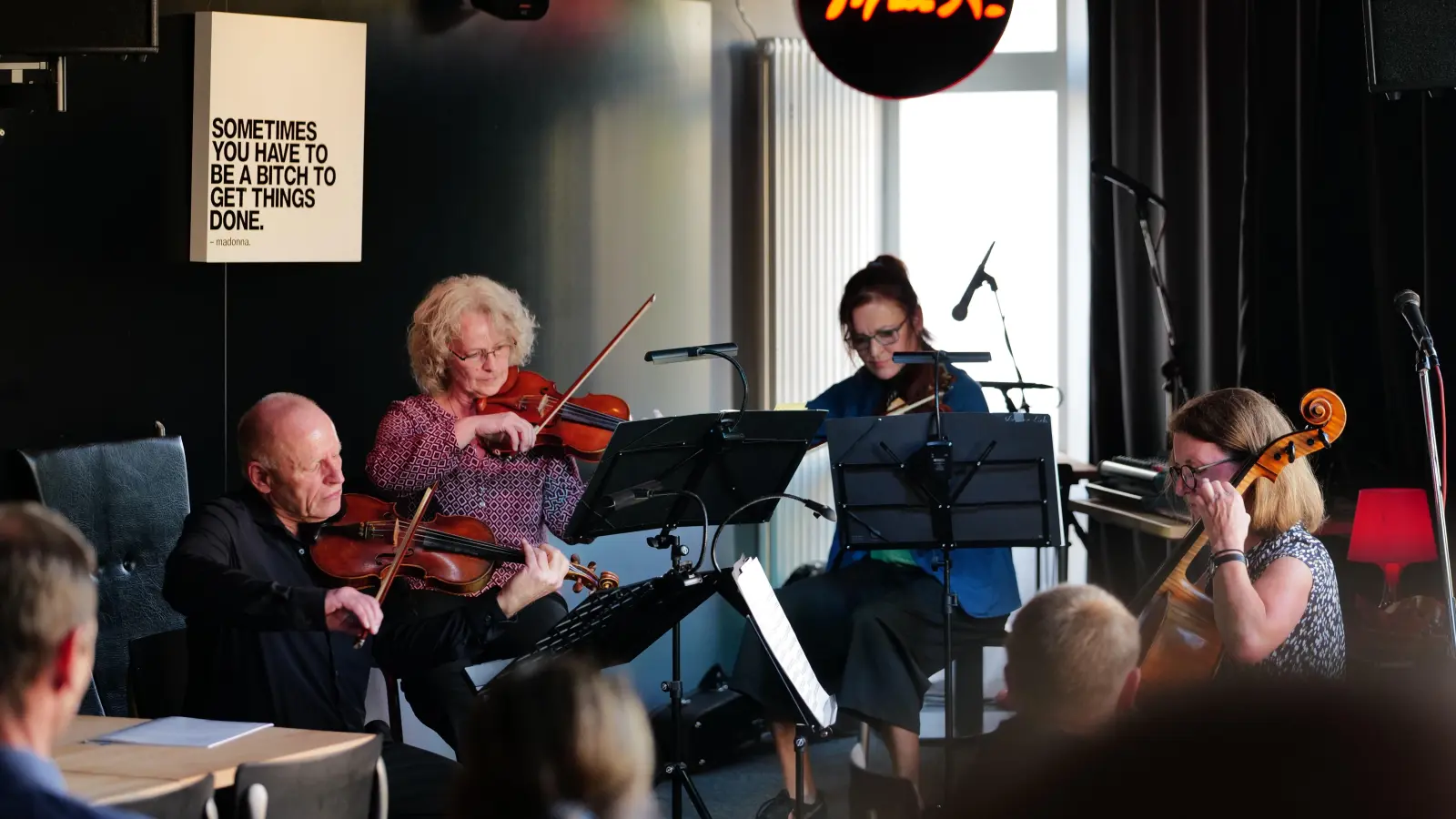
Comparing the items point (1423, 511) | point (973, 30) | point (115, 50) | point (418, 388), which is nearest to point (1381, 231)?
point (1423, 511)

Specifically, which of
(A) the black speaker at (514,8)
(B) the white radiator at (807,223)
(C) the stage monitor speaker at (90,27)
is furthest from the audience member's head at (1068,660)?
(B) the white radiator at (807,223)

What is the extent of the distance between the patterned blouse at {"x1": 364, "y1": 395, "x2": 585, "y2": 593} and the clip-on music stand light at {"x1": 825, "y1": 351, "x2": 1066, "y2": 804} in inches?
30.9

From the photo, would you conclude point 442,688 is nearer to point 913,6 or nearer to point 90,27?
point 90,27

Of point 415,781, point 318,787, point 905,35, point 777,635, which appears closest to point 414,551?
point 415,781

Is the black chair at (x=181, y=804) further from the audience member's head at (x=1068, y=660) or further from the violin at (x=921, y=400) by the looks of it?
the violin at (x=921, y=400)

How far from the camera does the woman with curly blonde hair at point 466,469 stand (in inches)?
127

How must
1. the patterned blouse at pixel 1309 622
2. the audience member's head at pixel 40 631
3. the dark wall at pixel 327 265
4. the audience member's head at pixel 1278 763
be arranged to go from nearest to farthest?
the audience member's head at pixel 1278 763, the audience member's head at pixel 40 631, the patterned blouse at pixel 1309 622, the dark wall at pixel 327 265

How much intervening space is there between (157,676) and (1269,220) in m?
3.23

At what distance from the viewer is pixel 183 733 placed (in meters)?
2.13

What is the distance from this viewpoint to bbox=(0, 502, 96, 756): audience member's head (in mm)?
1388

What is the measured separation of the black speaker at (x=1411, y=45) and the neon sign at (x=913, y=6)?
1.20 meters

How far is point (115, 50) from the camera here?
2.58 metres

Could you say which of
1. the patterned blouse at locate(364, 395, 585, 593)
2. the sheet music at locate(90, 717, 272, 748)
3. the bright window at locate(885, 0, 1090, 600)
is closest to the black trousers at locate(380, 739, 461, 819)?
the sheet music at locate(90, 717, 272, 748)

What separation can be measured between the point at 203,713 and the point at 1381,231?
312cm
